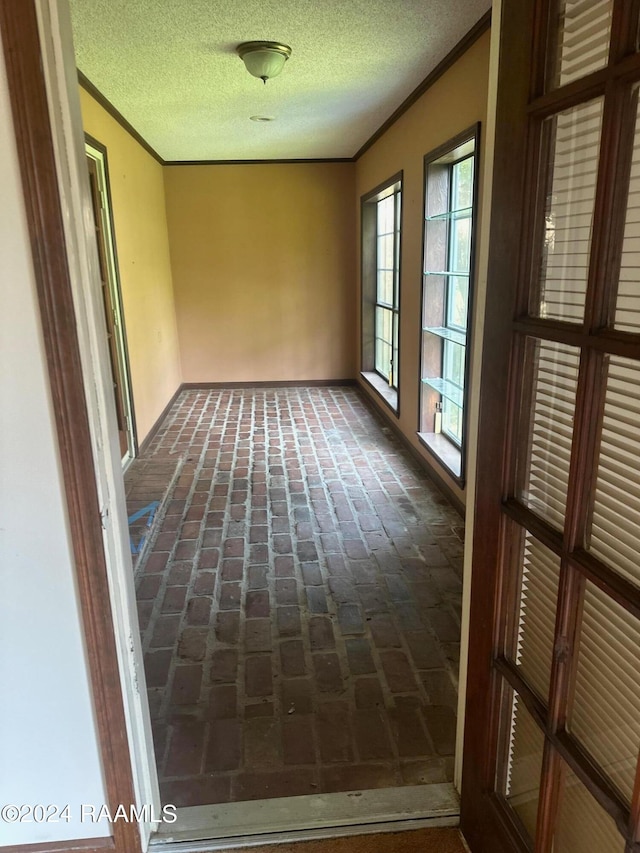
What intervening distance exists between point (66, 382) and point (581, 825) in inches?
51.8

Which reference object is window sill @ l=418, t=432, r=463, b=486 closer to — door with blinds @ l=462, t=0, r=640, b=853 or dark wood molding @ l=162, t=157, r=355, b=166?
door with blinds @ l=462, t=0, r=640, b=853

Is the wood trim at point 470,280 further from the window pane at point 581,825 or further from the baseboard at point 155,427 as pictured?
the baseboard at point 155,427

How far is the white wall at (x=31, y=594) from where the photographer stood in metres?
1.11

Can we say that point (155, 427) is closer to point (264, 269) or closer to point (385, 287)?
point (264, 269)

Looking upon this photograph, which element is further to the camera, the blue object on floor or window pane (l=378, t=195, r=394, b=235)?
window pane (l=378, t=195, r=394, b=235)

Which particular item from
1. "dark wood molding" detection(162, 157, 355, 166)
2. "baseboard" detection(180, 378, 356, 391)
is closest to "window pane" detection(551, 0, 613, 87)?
"dark wood molding" detection(162, 157, 355, 166)

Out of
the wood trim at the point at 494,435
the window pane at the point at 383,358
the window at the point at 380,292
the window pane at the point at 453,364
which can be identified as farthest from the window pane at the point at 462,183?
the wood trim at the point at 494,435

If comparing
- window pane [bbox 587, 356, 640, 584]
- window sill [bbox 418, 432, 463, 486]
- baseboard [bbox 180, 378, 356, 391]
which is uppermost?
window pane [bbox 587, 356, 640, 584]

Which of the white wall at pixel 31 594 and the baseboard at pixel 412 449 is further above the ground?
the white wall at pixel 31 594

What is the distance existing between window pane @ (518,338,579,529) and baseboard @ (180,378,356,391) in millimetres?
5980

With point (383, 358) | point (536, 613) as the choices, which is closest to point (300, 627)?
point (536, 613)

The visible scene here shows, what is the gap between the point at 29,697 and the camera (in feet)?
4.44

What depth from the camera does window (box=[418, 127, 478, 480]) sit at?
12.0 ft

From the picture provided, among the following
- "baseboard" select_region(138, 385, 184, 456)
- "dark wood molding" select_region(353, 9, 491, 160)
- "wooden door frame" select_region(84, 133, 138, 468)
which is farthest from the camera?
"baseboard" select_region(138, 385, 184, 456)
